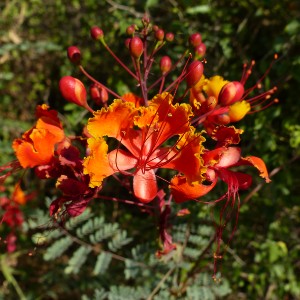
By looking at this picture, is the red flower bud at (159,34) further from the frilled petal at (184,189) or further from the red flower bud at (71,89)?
the frilled petal at (184,189)

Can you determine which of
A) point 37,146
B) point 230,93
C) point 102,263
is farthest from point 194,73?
point 102,263

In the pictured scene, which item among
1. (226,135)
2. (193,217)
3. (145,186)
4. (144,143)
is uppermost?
(226,135)

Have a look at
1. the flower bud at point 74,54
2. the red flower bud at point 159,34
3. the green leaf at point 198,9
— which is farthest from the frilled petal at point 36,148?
the green leaf at point 198,9

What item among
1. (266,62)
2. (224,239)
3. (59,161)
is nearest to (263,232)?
(224,239)

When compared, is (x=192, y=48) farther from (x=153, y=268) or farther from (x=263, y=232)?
(x=263, y=232)

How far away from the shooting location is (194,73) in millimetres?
1793

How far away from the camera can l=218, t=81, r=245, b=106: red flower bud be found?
5.87 feet

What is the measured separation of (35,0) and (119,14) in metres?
1.35

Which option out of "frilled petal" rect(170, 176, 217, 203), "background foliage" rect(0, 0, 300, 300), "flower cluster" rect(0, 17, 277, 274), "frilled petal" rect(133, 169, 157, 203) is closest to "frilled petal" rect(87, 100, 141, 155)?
"flower cluster" rect(0, 17, 277, 274)

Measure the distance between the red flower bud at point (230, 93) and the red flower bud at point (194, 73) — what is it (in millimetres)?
113

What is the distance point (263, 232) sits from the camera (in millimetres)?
3240

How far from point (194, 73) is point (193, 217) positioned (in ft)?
3.79

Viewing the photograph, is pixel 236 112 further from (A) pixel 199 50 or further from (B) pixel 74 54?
(B) pixel 74 54

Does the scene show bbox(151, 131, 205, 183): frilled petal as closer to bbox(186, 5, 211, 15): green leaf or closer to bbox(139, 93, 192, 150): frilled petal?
bbox(139, 93, 192, 150): frilled petal
